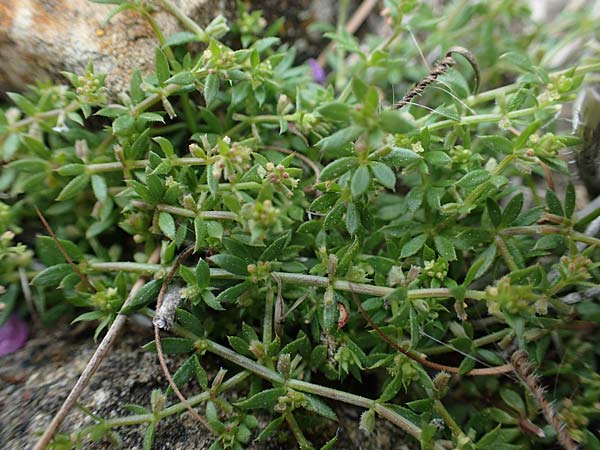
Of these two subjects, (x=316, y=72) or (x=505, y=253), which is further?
(x=316, y=72)

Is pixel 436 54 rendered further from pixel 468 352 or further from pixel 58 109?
pixel 58 109

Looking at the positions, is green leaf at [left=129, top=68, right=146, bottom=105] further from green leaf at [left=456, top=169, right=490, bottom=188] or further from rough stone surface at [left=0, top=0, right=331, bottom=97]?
green leaf at [left=456, top=169, right=490, bottom=188]

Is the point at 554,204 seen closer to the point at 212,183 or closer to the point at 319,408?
the point at 319,408

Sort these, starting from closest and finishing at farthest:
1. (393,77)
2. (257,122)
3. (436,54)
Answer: (257,122), (393,77), (436,54)

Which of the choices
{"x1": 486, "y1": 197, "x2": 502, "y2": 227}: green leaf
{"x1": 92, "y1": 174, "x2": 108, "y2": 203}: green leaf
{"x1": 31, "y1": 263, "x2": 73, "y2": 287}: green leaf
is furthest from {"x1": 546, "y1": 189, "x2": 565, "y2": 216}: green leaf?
{"x1": 31, "y1": 263, "x2": 73, "y2": 287}: green leaf

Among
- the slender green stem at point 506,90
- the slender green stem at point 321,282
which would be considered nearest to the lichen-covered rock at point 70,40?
the slender green stem at point 321,282

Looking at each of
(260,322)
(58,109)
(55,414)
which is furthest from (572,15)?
(55,414)

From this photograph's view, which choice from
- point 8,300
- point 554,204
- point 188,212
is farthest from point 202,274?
point 554,204
